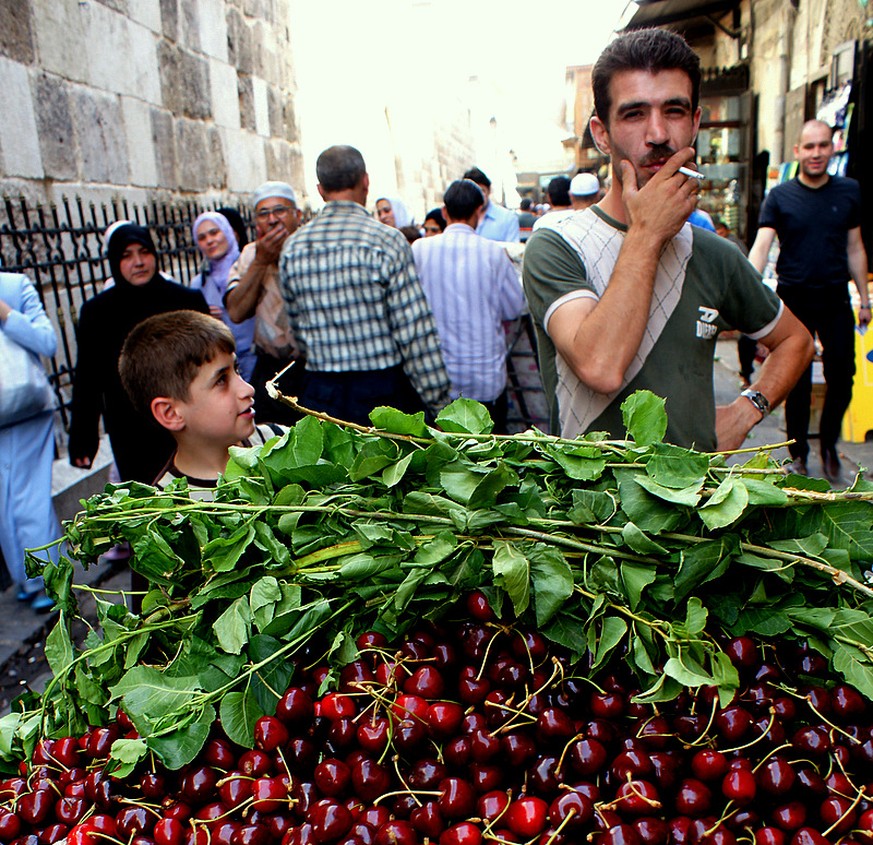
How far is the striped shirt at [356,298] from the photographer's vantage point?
3793 millimetres

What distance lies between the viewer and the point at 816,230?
536cm

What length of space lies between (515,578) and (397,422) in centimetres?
38

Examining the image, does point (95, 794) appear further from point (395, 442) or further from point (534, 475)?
point (534, 475)

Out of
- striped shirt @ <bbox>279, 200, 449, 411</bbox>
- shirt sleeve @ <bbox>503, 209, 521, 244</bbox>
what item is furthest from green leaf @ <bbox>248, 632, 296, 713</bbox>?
shirt sleeve @ <bbox>503, 209, 521, 244</bbox>

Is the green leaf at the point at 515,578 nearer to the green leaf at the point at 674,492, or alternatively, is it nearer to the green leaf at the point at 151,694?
the green leaf at the point at 674,492

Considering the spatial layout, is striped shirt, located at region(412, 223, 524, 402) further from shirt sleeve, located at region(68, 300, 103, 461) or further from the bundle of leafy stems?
the bundle of leafy stems

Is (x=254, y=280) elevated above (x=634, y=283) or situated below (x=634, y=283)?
below

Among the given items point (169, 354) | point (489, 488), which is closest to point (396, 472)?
point (489, 488)

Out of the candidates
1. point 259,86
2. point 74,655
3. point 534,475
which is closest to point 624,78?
point 534,475

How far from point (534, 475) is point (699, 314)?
817 mm

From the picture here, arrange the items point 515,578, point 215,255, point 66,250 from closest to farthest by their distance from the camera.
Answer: point 515,578 → point 215,255 → point 66,250

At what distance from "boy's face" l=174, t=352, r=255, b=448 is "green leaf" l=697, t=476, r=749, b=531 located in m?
1.50

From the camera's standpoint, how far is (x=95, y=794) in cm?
124

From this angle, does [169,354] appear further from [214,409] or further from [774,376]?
[774,376]
